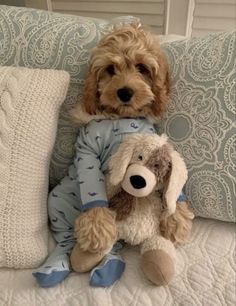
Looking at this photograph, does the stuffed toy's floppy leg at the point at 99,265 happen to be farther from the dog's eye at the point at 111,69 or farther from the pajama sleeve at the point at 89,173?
the dog's eye at the point at 111,69

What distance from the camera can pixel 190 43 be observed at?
87cm

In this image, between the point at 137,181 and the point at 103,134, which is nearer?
the point at 137,181

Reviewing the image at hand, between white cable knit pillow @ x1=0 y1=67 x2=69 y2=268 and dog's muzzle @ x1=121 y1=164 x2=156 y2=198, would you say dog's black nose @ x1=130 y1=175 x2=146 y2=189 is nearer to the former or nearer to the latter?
dog's muzzle @ x1=121 y1=164 x2=156 y2=198

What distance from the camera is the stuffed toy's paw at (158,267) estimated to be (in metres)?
0.72

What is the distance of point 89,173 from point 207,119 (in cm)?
30

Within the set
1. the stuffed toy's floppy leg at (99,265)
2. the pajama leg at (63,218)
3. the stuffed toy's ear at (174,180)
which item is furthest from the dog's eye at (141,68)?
the stuffed toy's floppy leg at (99,265)

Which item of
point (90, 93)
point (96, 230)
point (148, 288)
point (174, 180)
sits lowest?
point (148, 288)

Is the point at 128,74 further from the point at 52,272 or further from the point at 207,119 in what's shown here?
the point at 52,272

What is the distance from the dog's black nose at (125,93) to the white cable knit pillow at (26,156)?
6.1 inches

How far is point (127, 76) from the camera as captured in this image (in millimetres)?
789

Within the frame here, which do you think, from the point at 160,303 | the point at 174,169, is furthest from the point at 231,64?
the point at 160,303

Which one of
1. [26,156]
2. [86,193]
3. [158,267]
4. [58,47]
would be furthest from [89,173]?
[58,47]

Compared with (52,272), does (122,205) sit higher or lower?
higher

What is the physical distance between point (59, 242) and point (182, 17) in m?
0.94
